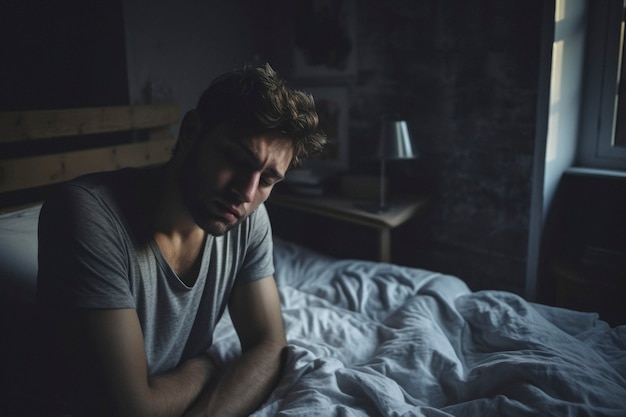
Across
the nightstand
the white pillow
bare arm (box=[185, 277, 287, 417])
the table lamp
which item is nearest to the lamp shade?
the table lamp

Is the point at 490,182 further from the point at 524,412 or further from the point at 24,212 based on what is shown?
the point at 24,212

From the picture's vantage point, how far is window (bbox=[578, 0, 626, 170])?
213 centimetres

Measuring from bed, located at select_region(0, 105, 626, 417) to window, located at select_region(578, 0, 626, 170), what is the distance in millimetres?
1089

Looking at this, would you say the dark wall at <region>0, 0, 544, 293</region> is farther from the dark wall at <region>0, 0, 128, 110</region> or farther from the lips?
the lips

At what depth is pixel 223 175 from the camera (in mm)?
1137

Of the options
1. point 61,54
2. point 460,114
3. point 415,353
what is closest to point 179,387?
point 415,353

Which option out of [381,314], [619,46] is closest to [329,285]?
[381,314]

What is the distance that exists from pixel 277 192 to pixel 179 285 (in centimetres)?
149

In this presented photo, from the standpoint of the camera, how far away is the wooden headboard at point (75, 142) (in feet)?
5.92

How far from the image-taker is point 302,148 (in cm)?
128

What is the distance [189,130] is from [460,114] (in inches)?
59.2

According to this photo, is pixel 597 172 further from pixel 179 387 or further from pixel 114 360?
pixel 114 360

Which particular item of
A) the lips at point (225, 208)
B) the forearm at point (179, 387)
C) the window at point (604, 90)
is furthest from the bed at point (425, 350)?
the window at point (604, 90)

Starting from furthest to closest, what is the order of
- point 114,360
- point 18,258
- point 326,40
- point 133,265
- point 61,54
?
point 326,40
point 61,54
point 18,258
point 133,265
point 114,360
